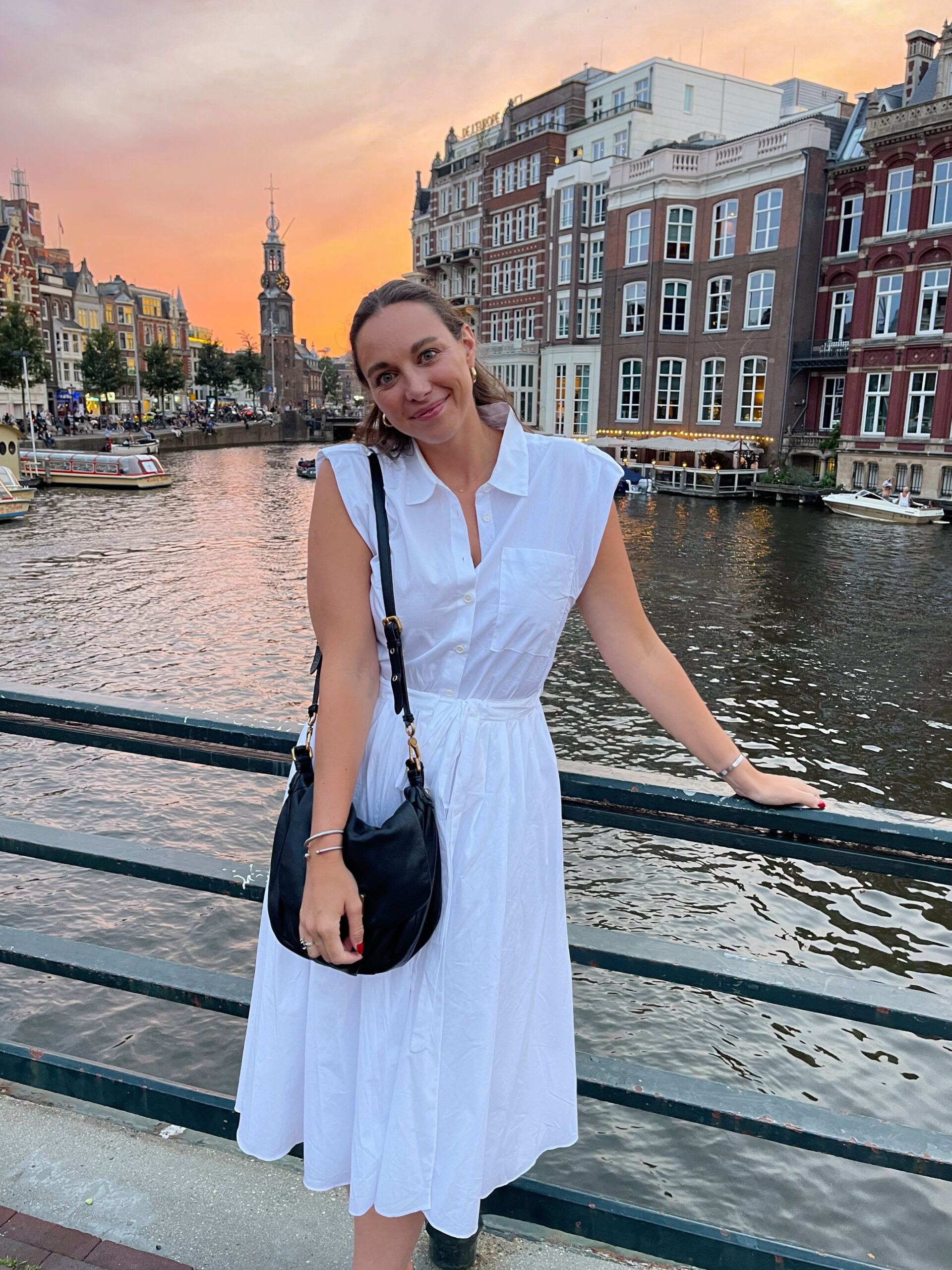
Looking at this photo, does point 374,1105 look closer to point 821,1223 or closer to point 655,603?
point 821,1223

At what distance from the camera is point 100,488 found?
34.7 metres

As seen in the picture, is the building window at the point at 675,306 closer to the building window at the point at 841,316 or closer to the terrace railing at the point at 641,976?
the building window at the point at 841,316

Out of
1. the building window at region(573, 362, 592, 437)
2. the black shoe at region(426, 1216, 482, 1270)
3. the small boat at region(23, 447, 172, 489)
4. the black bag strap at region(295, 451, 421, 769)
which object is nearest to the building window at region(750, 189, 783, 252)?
the building window at region(573, 362, 592, 437)

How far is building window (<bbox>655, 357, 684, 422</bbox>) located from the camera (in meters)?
38.4

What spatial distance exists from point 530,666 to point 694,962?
59cm

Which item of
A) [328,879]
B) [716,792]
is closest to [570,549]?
[716,792]

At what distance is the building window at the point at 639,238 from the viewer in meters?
38.1

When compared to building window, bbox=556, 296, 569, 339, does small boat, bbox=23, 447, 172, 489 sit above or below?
below

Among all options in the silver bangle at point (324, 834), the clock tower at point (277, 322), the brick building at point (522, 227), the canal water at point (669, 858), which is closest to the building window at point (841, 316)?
the brick building at point (522, 227)

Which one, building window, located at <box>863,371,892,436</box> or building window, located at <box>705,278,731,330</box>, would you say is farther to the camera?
building window, located at <box>705,278,731,330</box>

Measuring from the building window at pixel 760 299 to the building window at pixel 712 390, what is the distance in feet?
6.31

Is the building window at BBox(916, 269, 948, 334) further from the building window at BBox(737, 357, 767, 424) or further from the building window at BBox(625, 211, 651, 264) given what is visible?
the building window at BBox(625, 211, 651, 264)

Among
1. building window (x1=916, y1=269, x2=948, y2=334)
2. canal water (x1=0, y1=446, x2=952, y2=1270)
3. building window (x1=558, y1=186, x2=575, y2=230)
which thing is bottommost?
canal water (x1=0, y1=446, x2=952, y2=1270)

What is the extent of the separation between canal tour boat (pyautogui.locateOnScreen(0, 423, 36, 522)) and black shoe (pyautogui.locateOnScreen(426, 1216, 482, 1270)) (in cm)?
2735
